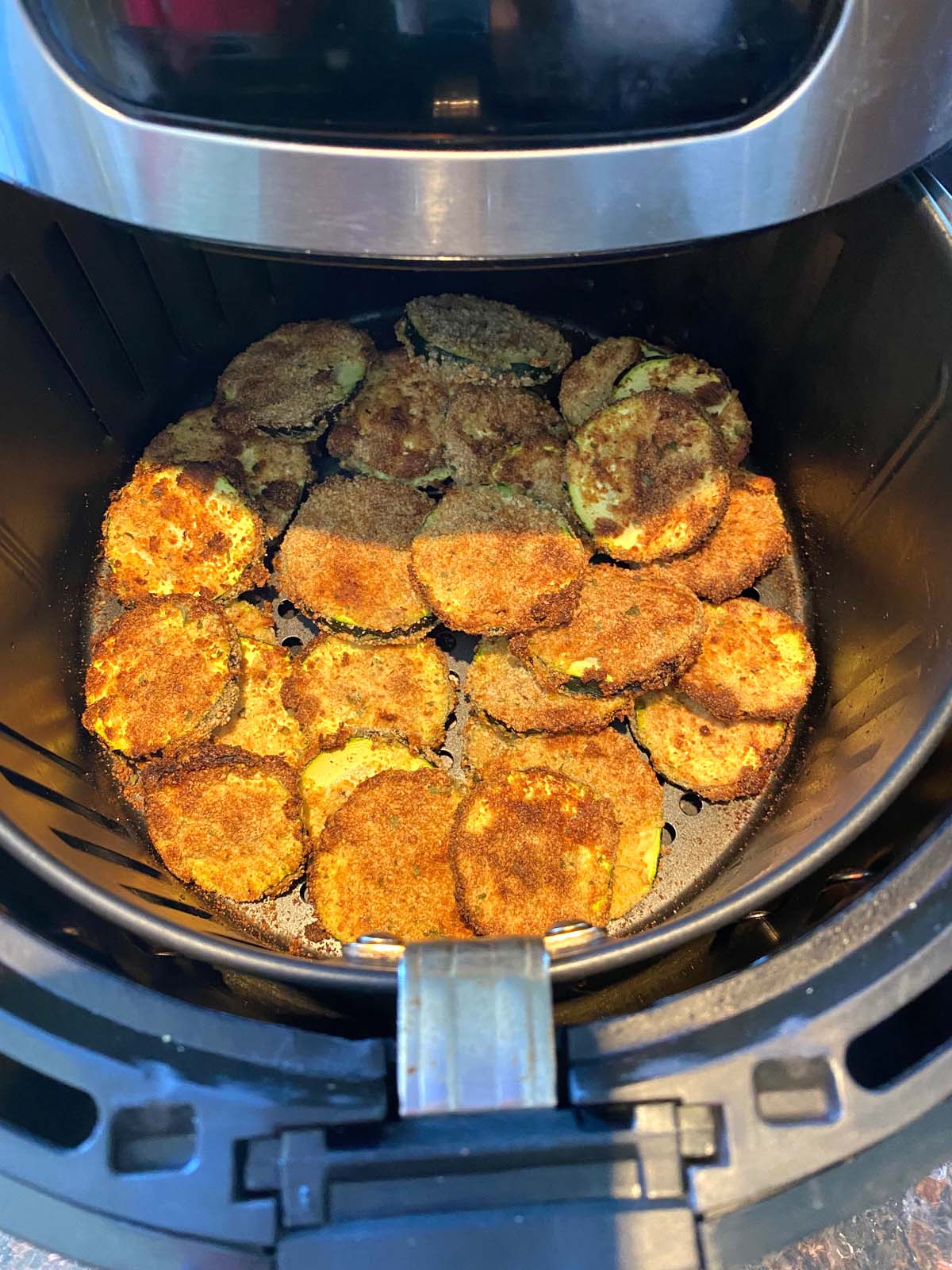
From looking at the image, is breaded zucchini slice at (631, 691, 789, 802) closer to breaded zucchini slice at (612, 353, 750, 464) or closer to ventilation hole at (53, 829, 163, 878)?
breaded zucchini slice at (612, 353, 750, 464)

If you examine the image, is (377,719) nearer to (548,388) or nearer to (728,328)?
(548,388)

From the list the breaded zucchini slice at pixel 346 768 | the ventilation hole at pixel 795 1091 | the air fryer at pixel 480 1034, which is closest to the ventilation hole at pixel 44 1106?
the air fryer at pixel 480 1034

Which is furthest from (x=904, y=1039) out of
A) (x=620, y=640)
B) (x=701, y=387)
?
(x=701, y=387)

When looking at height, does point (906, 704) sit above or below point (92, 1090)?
above

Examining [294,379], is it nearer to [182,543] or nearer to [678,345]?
[182,543]

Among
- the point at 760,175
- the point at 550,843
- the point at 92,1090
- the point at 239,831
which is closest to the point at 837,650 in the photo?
the point at 550,843

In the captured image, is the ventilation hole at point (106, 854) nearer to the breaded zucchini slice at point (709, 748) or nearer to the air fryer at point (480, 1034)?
the air fryer at point (480, 1034)

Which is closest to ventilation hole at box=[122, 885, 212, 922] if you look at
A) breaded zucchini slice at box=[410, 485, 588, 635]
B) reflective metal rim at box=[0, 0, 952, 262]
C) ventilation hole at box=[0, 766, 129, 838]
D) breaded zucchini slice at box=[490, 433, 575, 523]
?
ventilation hole at box=[0, 766, 129, 838]
